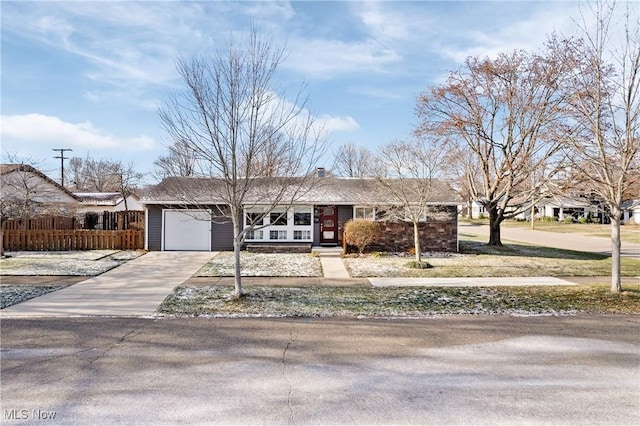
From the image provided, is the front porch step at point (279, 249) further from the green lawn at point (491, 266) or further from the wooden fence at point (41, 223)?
the wooden fence at point (41, 223)

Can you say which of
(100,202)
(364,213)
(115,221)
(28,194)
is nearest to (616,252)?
(364,213)

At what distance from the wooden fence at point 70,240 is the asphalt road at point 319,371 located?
1137 cm

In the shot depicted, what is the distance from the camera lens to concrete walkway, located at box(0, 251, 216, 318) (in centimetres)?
785

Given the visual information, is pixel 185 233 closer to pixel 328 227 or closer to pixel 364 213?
pixel 328 227

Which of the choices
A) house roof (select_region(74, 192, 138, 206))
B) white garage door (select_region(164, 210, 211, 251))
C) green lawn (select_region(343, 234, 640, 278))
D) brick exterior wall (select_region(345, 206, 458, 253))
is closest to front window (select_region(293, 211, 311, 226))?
brick exterior wall (select_region(345, 206, 458, 253))

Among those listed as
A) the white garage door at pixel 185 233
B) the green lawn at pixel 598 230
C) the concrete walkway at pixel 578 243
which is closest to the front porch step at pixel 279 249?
the white garage door at pixel 185 233

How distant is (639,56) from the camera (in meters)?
8.60

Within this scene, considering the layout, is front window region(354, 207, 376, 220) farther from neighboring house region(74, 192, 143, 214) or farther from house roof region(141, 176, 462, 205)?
neighboring house region(74, 192, 143, 214)

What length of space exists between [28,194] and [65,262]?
5.99 meters

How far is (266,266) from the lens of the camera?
45.0 ft

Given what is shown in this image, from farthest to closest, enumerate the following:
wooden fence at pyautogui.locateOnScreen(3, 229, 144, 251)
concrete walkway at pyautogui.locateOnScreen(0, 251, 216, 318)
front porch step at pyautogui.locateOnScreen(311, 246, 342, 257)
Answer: wooden fence at pyautogui.locateOnScreen(3, 229, 144, 251) < front porch step at pyautogui.locateOnScreen(311, 246, 342, 257) < concrete walkway at pyautogui.locateOnScreen(0, 251, 216, 318)

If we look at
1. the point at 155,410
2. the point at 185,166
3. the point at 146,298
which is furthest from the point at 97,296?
the point at 155,410

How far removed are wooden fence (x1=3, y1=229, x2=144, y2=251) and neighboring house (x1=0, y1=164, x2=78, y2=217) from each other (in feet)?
3.52

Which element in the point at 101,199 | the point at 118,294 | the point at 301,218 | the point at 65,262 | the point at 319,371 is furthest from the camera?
the point at 101,199
